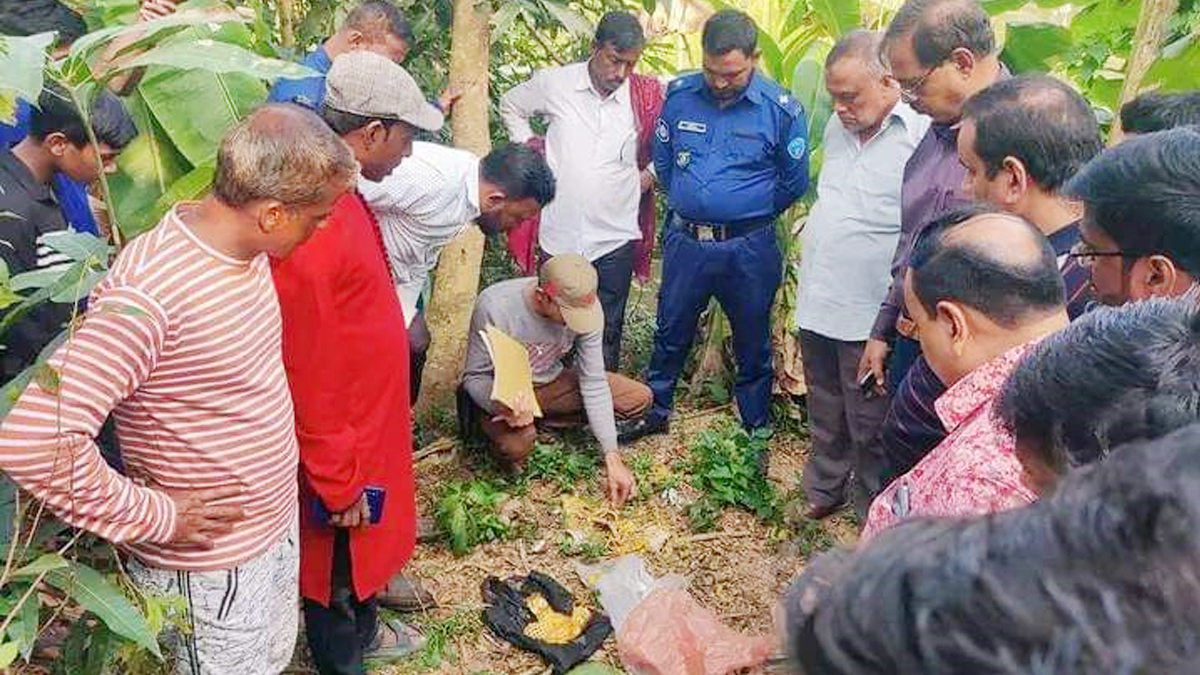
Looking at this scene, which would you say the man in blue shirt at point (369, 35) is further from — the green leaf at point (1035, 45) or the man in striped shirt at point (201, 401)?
the green leaf at point (1035, 45)

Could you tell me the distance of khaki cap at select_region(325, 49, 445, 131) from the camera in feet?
7.42

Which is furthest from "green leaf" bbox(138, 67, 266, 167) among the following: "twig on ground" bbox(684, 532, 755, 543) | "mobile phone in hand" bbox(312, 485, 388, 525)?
"twig on ground" bbox(684, 532, 755, 543)

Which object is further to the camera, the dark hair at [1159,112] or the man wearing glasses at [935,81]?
the man wearing glasses at [935,81]

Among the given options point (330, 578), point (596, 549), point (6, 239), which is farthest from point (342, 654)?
point (6, 239)

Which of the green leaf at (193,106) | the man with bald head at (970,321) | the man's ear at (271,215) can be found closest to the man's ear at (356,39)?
the green leaf at (193,106)

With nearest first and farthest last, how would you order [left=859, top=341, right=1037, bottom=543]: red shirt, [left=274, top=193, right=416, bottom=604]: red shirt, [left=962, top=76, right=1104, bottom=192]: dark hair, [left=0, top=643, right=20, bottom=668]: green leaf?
[left=0, top=643, right=20, bottom=668]: green leaf < [left=859, top=341, right=1037, bottom=543]: red shirt < [left=274, top=193, right=416, bottom=604]: red shirt < [left=962, top=76, right=1104, bottom=192]: dark hair

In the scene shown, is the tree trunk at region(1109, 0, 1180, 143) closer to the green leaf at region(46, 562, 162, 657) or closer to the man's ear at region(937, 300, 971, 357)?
the man's ear at region(937, 300, 971, 357)

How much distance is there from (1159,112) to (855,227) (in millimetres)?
944

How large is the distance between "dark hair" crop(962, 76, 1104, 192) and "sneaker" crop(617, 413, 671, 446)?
197 cm

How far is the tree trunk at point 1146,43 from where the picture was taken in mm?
2490

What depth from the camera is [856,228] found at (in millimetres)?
3148

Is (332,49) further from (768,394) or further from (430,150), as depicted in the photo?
(768,394)

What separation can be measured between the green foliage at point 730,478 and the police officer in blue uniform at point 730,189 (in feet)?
1.07

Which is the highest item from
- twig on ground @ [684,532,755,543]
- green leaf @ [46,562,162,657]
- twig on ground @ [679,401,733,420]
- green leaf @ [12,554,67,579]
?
green leaf @ [12,554,67,579]
